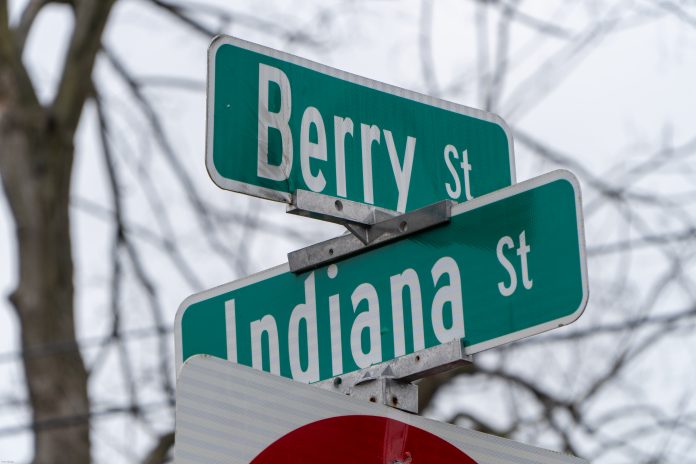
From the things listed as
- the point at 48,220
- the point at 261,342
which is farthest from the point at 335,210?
the point at 48,220

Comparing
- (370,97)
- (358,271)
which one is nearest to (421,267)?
(358,271)

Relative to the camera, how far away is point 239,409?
6.73ft

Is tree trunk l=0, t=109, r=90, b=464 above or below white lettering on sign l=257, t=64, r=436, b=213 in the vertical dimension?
above

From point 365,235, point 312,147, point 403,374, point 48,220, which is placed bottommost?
point 403,374

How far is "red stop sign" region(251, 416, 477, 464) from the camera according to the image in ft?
6.93

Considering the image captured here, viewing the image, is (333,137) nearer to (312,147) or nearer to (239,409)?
(312,147)

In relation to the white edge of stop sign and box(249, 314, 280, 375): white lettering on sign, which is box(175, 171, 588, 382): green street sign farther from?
the white edge of stop sign

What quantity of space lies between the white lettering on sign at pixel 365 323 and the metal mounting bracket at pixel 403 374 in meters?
0.02

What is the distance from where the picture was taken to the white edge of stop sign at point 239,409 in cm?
199

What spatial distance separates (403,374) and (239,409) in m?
0.41

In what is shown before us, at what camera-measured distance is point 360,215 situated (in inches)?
99.2

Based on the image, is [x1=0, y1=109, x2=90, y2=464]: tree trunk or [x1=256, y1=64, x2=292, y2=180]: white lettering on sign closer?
[x1=256, y1=64, x2=292, y2=180]: white lettering on sign

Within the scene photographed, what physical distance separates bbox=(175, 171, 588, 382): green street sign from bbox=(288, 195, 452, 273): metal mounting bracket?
1cm

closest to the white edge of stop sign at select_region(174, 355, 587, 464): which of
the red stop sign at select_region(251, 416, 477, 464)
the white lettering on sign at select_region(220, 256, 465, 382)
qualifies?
the red stop sign at select_region(251, 416, 477, 464)
